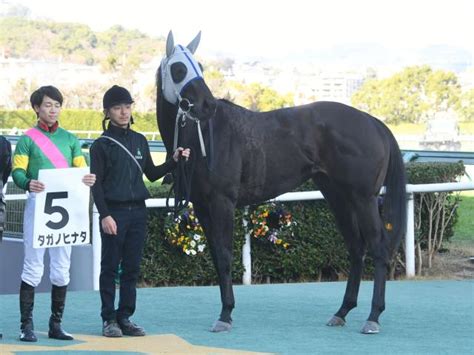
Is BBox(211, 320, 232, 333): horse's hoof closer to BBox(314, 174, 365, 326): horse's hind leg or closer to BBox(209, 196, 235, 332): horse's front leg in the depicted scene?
BBox(209, 196, 235, 332): horse's front leg

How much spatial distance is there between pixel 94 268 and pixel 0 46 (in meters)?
120

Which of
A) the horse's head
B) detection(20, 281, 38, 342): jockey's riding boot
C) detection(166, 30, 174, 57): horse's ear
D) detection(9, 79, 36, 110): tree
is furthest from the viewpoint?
detection(9, 79, 36, 110): tree

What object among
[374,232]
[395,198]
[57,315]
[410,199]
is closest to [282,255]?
[410,199]

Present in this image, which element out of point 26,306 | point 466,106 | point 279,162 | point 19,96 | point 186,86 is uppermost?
point 19,96

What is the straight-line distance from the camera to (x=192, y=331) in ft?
18.4

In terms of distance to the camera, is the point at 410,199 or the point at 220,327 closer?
the point at 220,327

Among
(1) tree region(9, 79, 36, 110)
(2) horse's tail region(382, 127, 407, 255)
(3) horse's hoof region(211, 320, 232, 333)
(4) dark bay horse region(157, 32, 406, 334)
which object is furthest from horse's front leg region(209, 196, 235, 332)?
(1) tree region(9, 79, 36, 110)

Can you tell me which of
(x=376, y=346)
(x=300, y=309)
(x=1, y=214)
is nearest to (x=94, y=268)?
(x=300, y=309)

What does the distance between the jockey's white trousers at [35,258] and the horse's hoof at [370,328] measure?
1.72 m

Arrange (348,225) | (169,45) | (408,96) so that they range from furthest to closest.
→ (408,96)
(348,225)
(169,45)

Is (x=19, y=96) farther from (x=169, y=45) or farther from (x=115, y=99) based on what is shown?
(x=115, y=99)

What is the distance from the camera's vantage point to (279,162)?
6039mm

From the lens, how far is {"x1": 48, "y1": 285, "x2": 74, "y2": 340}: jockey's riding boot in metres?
5.30

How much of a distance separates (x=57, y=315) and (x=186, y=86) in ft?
4.91
